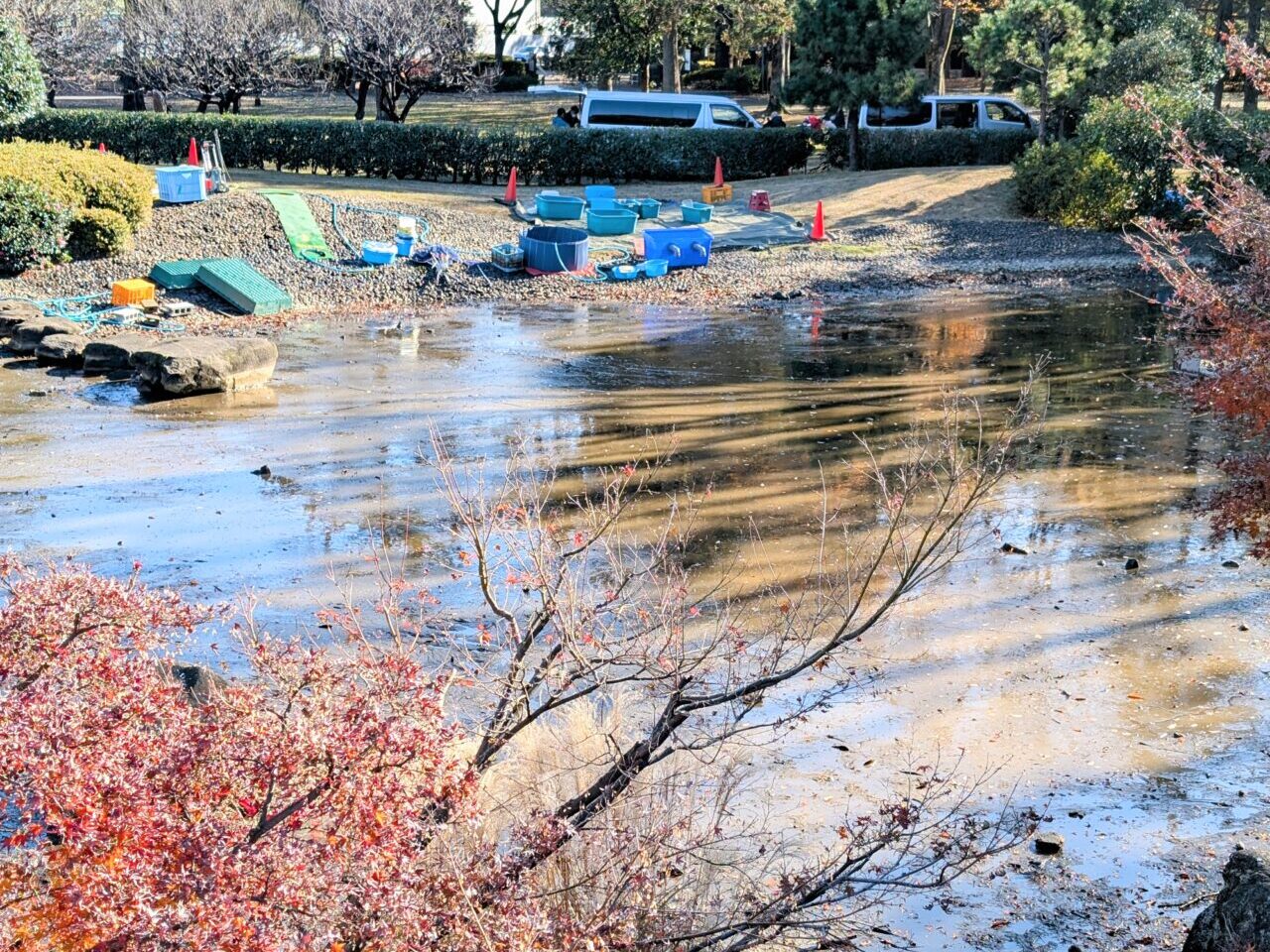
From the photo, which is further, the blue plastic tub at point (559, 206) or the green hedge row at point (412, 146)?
the green hedge row at point (412, 146)

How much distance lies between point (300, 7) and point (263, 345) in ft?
71.7

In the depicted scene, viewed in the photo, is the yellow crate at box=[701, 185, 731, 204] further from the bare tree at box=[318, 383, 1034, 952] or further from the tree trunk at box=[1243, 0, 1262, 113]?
the bare tree at box=[318, 383, 1034, 952]

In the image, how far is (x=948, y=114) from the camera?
30.2 m

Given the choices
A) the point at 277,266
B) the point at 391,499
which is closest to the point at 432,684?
the point at 391,499

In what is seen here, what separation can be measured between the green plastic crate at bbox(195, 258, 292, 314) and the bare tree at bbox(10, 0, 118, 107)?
555 inches

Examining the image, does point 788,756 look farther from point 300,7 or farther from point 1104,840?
point 300,7

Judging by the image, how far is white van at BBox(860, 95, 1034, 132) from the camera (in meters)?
29.9

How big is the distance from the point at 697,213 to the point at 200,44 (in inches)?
540

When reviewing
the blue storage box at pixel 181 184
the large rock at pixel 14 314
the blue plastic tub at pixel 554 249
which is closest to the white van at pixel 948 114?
the blue plastic tub at pixel 554 249

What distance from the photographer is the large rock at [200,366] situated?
15.7 metres

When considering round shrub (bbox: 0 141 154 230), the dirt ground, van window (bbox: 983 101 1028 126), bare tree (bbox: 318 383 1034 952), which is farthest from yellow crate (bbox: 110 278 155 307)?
van window (bbox: 983 101 1028 126)

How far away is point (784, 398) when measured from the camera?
52.7ft

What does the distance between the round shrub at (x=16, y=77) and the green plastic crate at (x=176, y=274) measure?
4.86 m

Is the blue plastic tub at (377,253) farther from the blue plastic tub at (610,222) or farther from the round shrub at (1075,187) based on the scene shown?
the round shrub at (1075,187)
